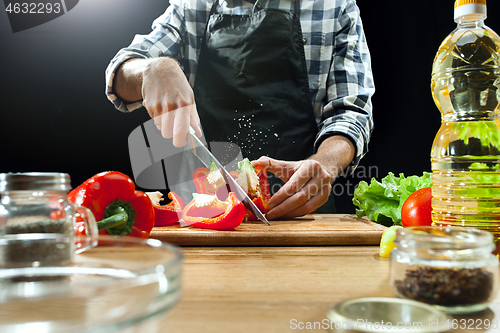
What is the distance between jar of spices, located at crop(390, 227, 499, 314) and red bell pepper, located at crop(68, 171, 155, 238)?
2.04 feet

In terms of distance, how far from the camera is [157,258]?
1.44 feet

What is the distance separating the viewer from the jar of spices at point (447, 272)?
1.43 feet

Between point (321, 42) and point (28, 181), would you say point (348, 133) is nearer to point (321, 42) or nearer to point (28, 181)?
point (321, 42)

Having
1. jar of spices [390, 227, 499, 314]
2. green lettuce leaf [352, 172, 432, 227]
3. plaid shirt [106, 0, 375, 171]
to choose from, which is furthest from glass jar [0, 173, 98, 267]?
plaid shirt [106, 0, 375, 171]

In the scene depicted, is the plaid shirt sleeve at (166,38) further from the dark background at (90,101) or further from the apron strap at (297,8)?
the dark background at (90,101)

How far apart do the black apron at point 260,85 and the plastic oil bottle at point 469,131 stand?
1.00m

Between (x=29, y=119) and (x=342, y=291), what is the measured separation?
293cm

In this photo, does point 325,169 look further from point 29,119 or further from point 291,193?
point 29,119

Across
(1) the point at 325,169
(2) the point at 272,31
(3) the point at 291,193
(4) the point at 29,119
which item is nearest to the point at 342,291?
(3) the point at 291,193

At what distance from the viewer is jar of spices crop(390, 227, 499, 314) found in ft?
1.43

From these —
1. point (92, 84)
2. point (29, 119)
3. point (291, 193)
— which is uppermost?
point (92, 84)

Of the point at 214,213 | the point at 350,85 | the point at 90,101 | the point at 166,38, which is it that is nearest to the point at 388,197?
the point at 214,213

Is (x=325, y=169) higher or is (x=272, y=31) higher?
(x=272, y=31)

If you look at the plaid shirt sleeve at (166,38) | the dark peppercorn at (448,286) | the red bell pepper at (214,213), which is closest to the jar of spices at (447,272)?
the dark peppercorn at (448,286)
